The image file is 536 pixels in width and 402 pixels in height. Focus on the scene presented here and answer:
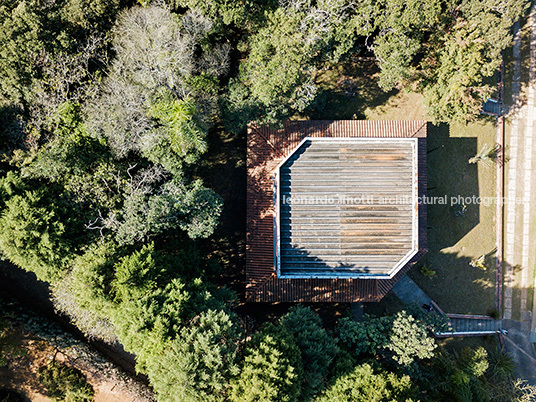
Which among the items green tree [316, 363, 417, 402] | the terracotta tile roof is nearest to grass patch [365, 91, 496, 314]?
the terracotta tile roof

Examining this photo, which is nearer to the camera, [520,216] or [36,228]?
[36,228]

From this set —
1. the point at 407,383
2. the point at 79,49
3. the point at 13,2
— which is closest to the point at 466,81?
the point at 407,383

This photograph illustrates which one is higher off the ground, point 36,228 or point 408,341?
point 36,228

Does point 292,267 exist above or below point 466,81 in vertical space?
below

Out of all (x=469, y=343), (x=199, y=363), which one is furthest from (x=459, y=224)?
(x=199, y=363)

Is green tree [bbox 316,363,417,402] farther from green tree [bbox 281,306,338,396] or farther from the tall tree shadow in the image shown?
the tall tree shadow

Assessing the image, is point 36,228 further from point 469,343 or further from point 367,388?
point 469,343

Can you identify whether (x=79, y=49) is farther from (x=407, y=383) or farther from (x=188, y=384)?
(x=407, y=383)

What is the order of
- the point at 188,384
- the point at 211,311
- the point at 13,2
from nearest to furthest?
the point at 188,384 < the point at 211,311 < the point at 13,2
